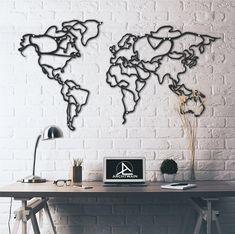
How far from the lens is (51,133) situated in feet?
8.96

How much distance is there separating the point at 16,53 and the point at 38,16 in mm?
332

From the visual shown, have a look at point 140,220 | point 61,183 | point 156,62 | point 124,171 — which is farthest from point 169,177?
point 156,62

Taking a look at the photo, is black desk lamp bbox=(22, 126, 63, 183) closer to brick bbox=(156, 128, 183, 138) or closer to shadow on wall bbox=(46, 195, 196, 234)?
shadow on wall bbox=(46, 195, 196, 234)

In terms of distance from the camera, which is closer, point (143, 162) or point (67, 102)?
point (143, 162)

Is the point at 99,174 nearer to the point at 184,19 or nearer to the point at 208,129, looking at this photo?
the point at 208,129

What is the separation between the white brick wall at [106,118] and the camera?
299cm

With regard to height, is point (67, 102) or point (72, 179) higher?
point (67, 102)

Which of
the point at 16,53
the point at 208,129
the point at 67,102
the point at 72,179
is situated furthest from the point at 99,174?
the point at 16,53

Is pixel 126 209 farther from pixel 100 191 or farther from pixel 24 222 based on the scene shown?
pixel 24 222

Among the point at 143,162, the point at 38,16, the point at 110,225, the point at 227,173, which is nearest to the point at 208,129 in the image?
the point at 227,173

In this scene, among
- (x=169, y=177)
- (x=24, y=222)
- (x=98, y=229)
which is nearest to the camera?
(x=24, y=222)

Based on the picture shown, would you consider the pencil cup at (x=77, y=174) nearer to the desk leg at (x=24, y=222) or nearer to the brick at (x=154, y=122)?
the desk leg at (x=24, y=222)

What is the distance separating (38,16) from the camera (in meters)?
3.04

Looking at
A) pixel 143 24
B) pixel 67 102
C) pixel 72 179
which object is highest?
pixel 143 24
